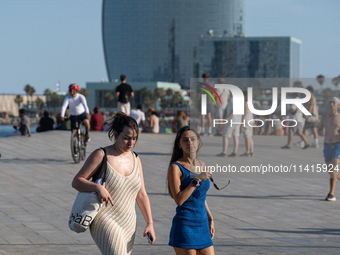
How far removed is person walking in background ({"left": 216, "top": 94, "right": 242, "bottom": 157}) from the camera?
6674mm

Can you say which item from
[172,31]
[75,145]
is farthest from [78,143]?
[172,31]

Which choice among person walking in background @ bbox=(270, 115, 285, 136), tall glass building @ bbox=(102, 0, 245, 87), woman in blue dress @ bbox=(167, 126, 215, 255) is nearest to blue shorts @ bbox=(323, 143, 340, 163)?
person walking in background @ bbox=(270, 115, 285, 136)

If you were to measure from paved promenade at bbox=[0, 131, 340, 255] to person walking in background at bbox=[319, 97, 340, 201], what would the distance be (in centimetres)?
19

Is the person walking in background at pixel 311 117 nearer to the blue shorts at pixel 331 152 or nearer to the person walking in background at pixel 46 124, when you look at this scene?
the blue shorts at pixel 331 152

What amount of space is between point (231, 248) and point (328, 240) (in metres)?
1.19

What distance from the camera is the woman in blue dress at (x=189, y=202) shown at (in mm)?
3883

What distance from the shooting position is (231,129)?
284 inches

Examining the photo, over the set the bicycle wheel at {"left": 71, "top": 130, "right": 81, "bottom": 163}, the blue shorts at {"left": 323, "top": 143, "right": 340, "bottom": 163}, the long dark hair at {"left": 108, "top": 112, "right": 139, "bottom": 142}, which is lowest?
the bicycle wheel at {"left": 71, "top": 130, "right": 81, "bottom": 163}

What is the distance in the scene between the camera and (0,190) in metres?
9.36

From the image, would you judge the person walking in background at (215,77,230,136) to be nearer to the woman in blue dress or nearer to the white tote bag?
the woman in blue dress

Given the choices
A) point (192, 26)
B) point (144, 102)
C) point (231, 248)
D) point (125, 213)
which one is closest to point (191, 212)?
point (125, 213)

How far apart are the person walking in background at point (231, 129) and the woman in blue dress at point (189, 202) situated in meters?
2.56

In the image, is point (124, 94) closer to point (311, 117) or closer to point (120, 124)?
point (311, 117)

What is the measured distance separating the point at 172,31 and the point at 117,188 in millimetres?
163939
